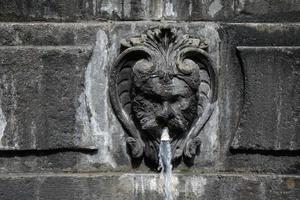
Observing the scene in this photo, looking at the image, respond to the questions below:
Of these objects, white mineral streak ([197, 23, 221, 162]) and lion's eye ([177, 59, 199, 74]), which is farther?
white mineral streak ([197, 23, 221, 162])

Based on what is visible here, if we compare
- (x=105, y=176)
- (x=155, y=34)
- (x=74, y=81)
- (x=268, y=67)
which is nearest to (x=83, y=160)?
(x=105, y=176)

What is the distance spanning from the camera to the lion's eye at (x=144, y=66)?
4883 millimetres

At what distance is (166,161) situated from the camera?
495 cm

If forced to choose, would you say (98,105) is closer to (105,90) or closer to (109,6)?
(105,90)

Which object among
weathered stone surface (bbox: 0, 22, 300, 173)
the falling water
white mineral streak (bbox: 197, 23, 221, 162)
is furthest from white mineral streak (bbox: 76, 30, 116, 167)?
white mineral streak (bbox: 197, 23, 221, 162)

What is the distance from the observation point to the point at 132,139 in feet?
16.3

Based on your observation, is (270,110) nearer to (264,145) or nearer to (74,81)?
(264,145)

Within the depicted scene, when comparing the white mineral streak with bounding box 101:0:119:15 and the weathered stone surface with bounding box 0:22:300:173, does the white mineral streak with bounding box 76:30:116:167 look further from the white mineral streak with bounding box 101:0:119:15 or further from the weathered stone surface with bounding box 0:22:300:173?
the white mineral streak with bounding box 101:0:119:15

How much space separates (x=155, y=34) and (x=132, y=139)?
0.64 m

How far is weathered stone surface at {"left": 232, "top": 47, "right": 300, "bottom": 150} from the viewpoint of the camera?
493 cm

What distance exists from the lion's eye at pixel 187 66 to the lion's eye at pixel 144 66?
0.17 meters

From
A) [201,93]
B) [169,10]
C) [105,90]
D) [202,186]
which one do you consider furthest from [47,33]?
[202,186]

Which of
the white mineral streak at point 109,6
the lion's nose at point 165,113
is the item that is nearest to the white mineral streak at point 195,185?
the lion's nose at point 165,113

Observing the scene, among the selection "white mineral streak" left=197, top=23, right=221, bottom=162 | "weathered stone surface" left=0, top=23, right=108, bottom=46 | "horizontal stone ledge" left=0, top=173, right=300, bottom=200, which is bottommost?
"horizontal stone ledge" left=0, top=173, right=300, bottom=200
